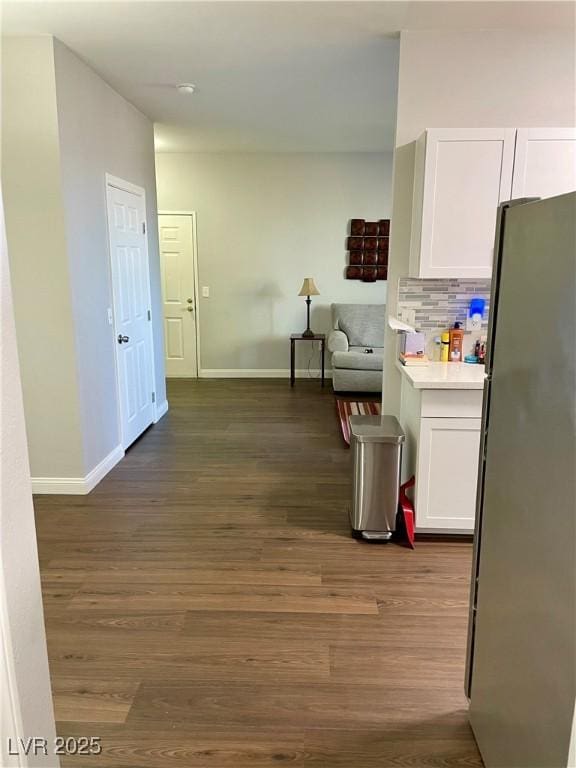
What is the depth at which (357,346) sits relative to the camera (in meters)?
6.23

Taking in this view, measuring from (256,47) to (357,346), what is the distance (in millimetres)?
3657

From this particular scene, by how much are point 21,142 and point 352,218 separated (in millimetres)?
4154

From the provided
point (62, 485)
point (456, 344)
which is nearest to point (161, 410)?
point (62, 485)

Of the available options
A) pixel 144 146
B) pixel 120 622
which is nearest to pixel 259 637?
pixel 120 622

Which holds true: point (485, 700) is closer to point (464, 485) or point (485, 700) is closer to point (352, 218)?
point (464, 485)

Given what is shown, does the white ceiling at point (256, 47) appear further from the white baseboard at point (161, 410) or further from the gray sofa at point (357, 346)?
the white baseboard at point (161, 410)

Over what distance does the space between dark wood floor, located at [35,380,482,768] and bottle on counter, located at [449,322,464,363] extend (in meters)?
1.10

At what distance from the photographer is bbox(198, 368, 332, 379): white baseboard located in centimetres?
683

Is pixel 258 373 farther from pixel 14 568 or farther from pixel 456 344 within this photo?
pixel 14 568

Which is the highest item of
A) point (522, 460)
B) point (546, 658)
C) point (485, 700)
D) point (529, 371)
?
point (529, 371)

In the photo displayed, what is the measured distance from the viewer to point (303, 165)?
6.34m

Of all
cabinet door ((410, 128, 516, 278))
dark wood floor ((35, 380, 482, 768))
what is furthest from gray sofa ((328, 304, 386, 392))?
cabinet door ((410, 128, 516, 278))

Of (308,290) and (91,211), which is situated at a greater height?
(91,211)

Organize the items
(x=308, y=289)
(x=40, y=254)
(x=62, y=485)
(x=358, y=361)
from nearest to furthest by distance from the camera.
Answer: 1. (x=40, y=254)
2. (x=62, y=485)
3. (x=358, y=361)
4. (x=308, y=289)
